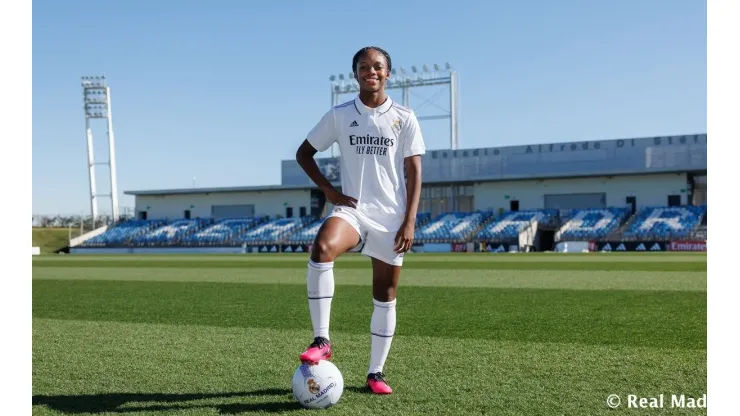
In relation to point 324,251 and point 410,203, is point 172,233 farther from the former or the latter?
point 324,251

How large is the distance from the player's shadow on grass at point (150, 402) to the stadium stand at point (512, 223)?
40.5m

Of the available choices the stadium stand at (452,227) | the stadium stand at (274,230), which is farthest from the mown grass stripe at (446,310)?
the stadium stand at (274,230)

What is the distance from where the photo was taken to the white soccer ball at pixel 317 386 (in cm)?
447

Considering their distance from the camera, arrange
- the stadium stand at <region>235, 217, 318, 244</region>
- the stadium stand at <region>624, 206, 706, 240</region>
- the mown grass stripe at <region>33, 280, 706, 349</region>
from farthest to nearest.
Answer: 1. the stadium stand at <region>235, 217, 318, 244</region>
2. the stadium stand at <region>624, 206, 706, 240</region>
3. the mown grass stripe at <region>33, 280, 706, 349</region>

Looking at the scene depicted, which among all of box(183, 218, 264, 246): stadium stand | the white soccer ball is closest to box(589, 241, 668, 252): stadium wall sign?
box(183, 218, 264, 246): stadium stand

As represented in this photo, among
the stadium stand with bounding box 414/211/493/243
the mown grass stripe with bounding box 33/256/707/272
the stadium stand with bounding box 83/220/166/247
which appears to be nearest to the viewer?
the mown grass stripe with bounding box 33/256/707/272

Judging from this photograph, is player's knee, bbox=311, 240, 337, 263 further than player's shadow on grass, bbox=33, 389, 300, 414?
Yes

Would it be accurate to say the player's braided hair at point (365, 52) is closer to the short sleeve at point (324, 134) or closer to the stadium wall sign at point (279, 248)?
the short sleeve at point (324, 134)

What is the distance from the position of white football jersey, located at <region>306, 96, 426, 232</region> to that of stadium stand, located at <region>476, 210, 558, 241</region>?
4001 cm

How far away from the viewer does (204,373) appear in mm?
5570

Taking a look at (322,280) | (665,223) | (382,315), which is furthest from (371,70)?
(665,223)

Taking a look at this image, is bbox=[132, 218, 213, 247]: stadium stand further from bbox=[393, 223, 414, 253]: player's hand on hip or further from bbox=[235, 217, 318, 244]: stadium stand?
bbox=[393, 223, 414, 253]: player's hand on hip

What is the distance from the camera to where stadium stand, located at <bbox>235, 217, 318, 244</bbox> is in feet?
176
